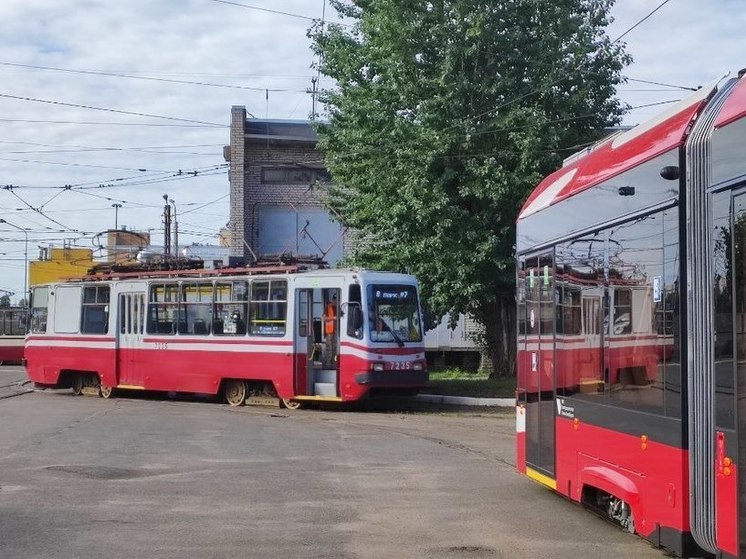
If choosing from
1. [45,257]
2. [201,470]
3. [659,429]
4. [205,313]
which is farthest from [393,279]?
[45,257]

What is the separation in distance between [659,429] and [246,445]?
9725 mm

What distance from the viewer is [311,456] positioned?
14.8 metres

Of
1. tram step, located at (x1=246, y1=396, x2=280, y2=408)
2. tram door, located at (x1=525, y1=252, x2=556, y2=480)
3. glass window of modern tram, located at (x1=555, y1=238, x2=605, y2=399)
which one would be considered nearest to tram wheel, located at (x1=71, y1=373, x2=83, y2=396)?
tram step, located at (x1=246, y1=396, x2=280, y2=408)

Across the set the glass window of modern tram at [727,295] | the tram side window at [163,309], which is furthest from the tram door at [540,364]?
the tram side window at [163,309]

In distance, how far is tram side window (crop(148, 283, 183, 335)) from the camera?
2633 cm

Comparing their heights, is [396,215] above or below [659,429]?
above

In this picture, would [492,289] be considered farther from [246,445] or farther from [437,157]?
[246,445]

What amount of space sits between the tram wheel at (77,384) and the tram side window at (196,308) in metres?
5.40

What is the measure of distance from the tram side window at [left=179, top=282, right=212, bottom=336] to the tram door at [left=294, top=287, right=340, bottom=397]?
2.95m

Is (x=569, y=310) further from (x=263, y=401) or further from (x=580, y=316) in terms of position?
(x=263, y=401)

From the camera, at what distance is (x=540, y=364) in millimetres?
10484

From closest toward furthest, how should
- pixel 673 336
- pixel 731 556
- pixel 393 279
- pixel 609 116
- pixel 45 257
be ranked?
pixel 731 556
pixel 673 336
pixel 393 279
pixel 609 116
pixel 45 257

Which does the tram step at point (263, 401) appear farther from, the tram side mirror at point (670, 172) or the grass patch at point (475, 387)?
the tram side mirror at point (670, 172)

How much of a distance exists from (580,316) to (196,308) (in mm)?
17562
